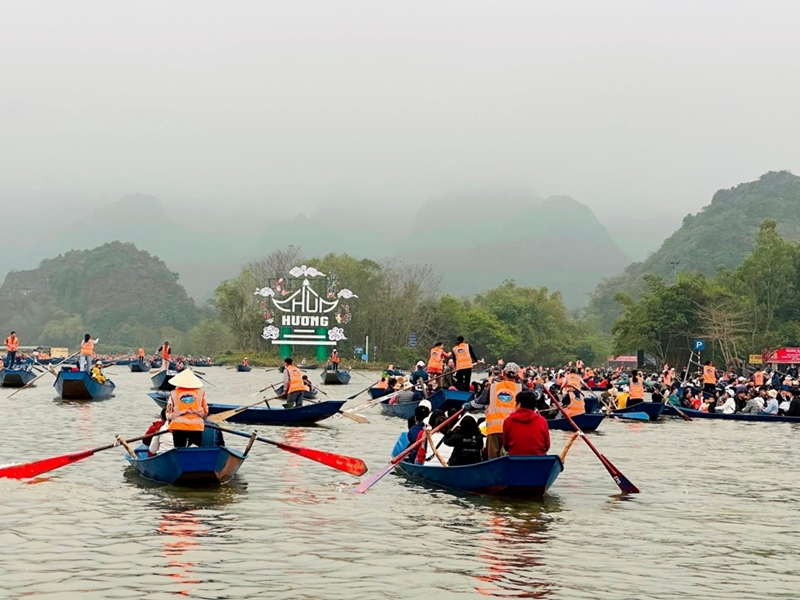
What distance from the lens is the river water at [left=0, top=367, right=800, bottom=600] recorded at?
1010 centimetres

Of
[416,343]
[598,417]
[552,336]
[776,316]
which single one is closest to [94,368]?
[598,417]

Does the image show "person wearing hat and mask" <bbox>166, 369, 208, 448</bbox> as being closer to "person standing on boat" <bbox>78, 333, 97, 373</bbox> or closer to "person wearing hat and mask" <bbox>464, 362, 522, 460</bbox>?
"person wearing hat and mask" <bbox>464, 362, 522, 460</bbox>

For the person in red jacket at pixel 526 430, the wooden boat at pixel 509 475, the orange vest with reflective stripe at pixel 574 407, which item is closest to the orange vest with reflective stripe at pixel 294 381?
the orange vest with reflective stripe at pixel 574 407

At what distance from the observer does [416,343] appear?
118 metres

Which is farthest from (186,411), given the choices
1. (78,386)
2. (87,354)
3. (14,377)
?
(14,377)

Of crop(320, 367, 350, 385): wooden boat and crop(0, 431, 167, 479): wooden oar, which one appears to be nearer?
crop(0, 431, 167, 479): wooden oar

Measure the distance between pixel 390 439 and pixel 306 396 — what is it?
21.9 feet

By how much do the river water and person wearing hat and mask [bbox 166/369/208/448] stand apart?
2.87 ft

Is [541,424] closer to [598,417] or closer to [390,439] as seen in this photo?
[390,439]

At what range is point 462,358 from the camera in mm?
29375

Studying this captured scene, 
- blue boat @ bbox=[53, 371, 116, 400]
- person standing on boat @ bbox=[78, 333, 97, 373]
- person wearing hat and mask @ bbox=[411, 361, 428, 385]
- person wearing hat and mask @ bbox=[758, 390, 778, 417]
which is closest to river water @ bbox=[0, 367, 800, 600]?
person wearing hat and mask @ bbox=[411, 361, 428, 385]

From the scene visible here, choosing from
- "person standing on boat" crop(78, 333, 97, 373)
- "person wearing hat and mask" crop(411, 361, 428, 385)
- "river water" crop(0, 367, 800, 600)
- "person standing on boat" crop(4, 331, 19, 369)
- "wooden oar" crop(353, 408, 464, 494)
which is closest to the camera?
"river water" crop(0, 367, 800, 600)

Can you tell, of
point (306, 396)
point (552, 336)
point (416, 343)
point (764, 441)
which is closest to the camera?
point (764, 441)

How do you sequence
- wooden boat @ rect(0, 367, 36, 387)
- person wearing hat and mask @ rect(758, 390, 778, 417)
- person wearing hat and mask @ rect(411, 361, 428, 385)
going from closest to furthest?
person wearing hat and mask @ rect(411, 361, 428, 385) → person wearing hat and mask @ rect(758, 390, 778, 417) → wooden boat @ rect(0, 367, 36, 387)
